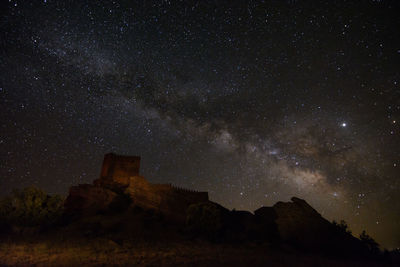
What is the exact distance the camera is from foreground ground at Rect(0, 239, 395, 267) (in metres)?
11.0

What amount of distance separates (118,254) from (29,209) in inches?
428

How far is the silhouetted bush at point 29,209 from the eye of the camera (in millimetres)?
18109

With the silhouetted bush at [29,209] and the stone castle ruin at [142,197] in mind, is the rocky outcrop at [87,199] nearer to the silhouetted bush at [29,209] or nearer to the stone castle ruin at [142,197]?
the stone castle ruin at [142,197]

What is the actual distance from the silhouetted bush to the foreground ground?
293 centimetres

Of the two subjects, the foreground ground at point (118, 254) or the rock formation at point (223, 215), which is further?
the rock formation at point (223, 215)

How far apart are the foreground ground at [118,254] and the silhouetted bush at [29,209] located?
2926mm

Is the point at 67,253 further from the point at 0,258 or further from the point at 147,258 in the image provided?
the point at 147,258

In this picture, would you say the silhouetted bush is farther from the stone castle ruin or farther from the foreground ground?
the stone castle ruin

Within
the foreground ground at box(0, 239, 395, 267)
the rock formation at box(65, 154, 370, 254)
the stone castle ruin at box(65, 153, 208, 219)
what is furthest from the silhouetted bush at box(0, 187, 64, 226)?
the stone castle ruin at box(65, 153, 208, 219)

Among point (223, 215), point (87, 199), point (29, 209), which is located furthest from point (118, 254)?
point (87, 199)

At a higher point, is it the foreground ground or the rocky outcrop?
the rocky outcrop

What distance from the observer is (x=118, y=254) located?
13.0 m

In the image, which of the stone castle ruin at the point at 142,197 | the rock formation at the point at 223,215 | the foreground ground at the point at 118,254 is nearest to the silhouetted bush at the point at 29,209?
the foreground ground at the point at 118,254

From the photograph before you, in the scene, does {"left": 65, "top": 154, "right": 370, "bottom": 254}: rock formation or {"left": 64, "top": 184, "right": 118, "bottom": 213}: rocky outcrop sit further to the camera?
{"left": 64, "top": 184, "right": 118, "bottom": 213}: rocky outcrop
